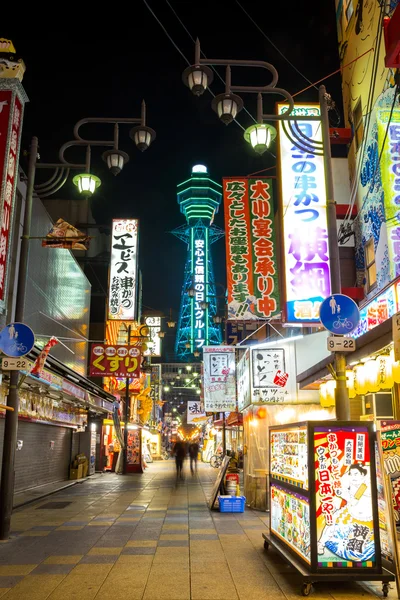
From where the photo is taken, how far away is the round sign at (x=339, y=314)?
867 cm

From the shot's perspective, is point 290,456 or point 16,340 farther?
point 16,340

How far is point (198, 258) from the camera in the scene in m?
99.9

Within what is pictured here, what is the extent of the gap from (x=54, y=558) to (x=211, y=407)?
1367 cm

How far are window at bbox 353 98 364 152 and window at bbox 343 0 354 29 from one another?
3294 mm

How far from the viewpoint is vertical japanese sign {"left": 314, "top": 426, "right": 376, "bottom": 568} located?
709 centimetres

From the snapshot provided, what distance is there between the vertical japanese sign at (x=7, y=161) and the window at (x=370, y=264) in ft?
31.7

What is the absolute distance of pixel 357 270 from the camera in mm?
15867

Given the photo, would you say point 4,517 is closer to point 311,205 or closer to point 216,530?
point 216,530

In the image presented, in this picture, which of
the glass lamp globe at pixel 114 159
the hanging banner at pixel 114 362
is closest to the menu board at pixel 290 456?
the glass lamp globe at pixel 114 159

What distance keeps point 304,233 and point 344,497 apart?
302 inches

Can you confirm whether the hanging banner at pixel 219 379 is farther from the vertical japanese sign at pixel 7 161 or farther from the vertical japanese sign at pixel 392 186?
the vertical japanese sign at pixel 7 161

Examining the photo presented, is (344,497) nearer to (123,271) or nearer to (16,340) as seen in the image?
(16,340)

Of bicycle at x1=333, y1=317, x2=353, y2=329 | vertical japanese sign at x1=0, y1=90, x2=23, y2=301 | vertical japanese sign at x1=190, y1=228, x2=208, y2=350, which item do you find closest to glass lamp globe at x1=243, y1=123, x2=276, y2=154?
bicycle at x1=333, y1=317, x2=353, y2=329

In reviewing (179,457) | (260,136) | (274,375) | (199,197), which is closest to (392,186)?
(260,136)
